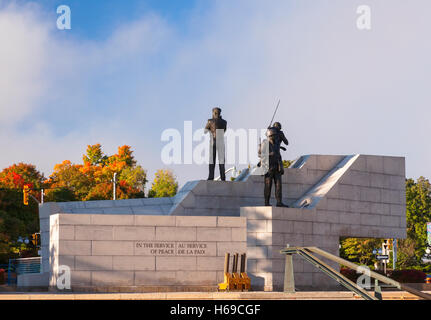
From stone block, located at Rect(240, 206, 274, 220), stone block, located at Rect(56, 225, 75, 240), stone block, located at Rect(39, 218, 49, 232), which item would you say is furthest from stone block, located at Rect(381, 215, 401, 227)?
stone block, located at Rect(39, 218, 49, 232)

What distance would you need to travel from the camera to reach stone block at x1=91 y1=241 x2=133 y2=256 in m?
24.2

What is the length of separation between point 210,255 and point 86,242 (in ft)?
15.2

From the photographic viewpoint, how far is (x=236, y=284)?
23.5 meters

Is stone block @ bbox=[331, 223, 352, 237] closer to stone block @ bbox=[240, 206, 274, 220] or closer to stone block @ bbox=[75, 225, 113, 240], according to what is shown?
stone block @ bbox=[240, 206, 274, 220]

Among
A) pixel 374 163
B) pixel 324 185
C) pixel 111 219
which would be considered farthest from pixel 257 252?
pixel 374 163

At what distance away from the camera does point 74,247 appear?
24.0 metres

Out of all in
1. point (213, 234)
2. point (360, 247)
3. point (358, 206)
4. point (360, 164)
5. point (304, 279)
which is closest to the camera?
point (213, 234)

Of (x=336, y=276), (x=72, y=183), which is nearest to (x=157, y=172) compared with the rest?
(x=72, y=183)

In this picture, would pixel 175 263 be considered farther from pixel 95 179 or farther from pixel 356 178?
pixel 95 179

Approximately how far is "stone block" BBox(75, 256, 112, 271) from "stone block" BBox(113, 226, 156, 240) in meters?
0.88

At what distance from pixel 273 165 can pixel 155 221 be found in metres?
5.50

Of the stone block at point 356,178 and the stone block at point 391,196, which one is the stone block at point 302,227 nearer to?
the stone block at point 356,178

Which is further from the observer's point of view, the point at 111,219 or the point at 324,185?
the point at 324,185
